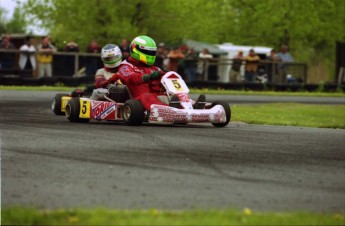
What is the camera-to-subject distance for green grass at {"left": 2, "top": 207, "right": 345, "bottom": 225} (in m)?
→ 7.22

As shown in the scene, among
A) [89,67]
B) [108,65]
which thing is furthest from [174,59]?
[108,65]

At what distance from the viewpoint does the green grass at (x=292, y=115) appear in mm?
17766

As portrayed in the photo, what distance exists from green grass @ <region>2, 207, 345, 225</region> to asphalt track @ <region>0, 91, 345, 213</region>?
1.24ft

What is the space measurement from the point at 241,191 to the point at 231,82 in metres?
25.2

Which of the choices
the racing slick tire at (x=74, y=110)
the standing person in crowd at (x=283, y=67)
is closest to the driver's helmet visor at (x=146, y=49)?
the racing slick tire at (x=74, y=110)

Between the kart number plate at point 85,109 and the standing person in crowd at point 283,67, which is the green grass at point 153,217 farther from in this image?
the standing person in crowd at point 283,67

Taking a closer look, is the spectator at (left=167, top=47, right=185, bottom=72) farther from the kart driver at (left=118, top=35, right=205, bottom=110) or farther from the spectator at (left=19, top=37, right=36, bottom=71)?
the kart driver at (left=118, top=35, right=205, bottom=110)

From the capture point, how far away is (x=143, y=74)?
53.1 feet

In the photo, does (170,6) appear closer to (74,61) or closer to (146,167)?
(74,61)

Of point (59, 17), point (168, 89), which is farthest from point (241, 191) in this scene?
point (59, 17)

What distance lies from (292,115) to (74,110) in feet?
16.6

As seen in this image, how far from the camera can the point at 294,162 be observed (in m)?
10.9

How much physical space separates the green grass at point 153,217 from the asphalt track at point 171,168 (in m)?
0.38

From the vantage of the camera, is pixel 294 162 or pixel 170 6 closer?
pixel 294 162
